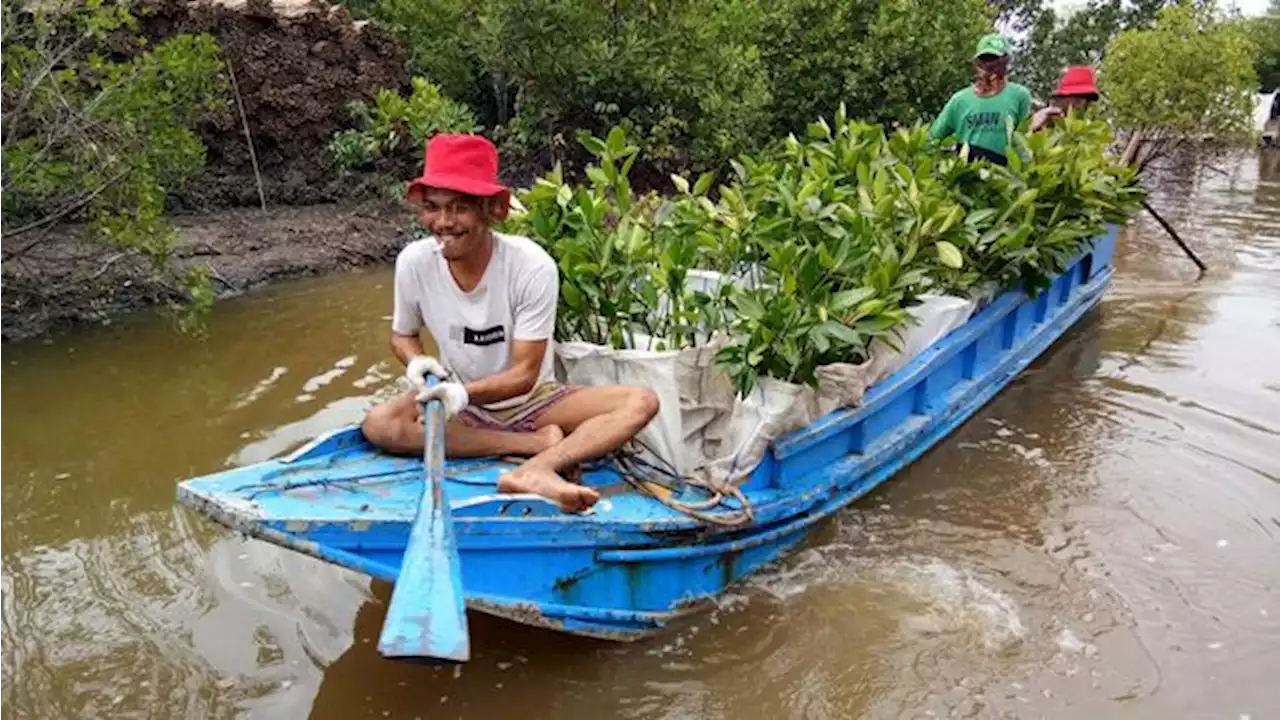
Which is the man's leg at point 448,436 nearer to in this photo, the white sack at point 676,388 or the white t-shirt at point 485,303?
the white t-shirt at point 485,303

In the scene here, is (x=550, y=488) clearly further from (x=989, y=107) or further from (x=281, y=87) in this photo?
(x=281, y=87)

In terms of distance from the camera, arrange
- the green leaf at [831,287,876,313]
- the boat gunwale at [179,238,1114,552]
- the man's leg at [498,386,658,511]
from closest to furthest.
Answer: the boat gunwale at [179,238,1114,552] < the man's leg at [498,386,658,511] < the green leaf at [831,287,876,313]

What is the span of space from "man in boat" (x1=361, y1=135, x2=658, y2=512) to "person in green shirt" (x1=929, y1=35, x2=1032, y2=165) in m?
4.20

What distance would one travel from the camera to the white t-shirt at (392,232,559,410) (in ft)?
12.5

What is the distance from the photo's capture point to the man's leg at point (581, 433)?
3500 millimetres

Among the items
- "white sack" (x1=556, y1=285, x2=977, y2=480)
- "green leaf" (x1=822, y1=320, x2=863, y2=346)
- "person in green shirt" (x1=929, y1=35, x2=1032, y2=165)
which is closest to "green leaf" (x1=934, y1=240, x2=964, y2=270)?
"white sack" (x1=556, y1=285, x2=977, y2=480)

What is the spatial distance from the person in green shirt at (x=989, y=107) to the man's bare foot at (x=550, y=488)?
459 centimetres

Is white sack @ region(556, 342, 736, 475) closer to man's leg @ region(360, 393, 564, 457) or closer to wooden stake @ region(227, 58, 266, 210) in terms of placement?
man's leg @ region(360, 393, 564, 457)

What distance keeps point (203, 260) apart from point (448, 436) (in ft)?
19.1

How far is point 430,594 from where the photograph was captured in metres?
2.78

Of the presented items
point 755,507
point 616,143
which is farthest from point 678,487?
point 616,143

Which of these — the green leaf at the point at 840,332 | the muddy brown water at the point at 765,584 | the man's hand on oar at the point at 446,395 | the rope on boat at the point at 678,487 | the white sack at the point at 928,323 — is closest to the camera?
the man's hand on oar at the point at 446,395

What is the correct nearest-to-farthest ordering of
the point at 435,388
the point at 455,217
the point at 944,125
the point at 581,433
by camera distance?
the point at 435,388 < the point at 455,217 < the point at 581,433 < the point at 944,125

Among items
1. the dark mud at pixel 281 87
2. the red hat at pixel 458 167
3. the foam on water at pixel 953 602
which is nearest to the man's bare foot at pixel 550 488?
the red hat at pixel 458 167
